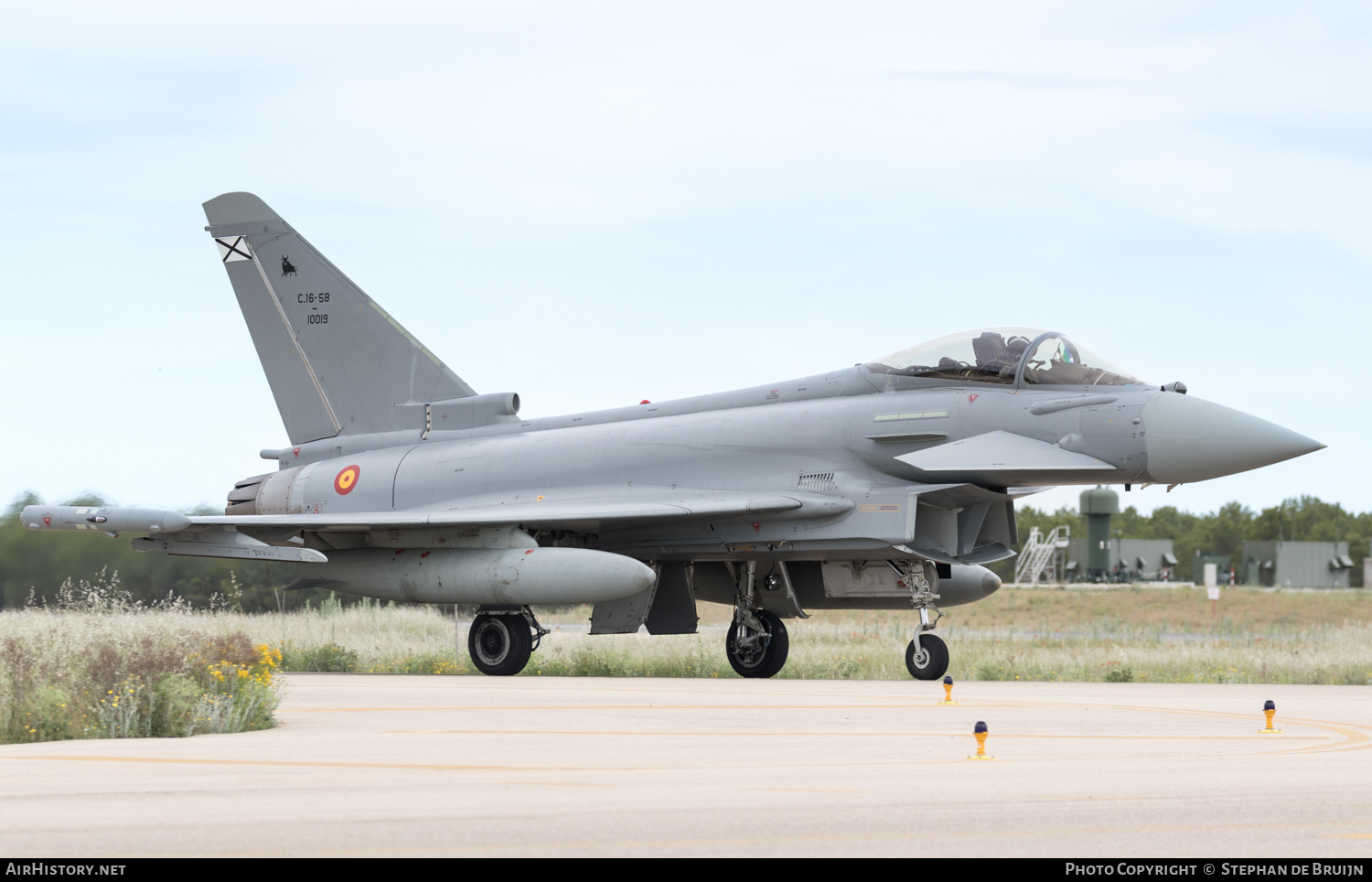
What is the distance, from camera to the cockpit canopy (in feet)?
49.4

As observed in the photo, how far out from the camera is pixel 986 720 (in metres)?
10.5

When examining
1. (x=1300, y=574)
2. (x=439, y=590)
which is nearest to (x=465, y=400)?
(x=439, y=590)

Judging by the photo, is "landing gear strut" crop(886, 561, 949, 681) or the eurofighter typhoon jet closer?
the eurofighter typhoon jet

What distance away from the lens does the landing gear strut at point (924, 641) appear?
15023 millimetres

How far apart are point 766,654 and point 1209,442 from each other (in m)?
5.55

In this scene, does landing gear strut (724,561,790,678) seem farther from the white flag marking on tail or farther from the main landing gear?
the white flag marking on tail

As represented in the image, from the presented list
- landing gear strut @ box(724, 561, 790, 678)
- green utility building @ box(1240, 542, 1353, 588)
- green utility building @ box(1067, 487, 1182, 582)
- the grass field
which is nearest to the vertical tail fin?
the grass field

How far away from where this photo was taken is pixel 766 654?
16891 mm

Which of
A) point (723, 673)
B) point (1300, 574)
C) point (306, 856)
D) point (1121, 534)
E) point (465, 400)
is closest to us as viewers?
point (306, 856)

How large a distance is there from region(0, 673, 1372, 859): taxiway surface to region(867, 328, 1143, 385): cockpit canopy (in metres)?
4.29

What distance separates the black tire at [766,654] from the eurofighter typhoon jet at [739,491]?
29 millimetres

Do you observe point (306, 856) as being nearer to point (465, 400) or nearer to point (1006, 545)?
point (1006, 545)

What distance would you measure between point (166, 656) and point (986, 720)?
6.01 metres

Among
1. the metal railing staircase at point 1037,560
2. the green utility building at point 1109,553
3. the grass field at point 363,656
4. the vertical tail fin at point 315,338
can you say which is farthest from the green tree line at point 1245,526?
the vertical tail fin at point 315,338
